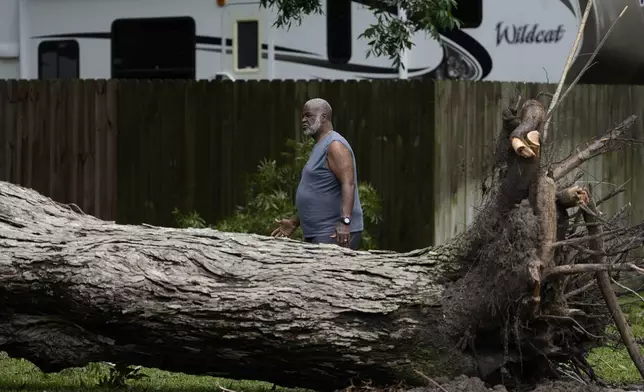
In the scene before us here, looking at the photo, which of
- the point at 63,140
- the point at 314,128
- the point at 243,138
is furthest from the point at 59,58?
the point at 314,128

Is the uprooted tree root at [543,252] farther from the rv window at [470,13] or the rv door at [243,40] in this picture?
the rv door at [243,40]

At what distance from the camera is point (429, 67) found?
15.0m

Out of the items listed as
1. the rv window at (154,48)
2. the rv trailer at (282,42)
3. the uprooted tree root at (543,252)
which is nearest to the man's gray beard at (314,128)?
the uprooted tree root at (543,252)

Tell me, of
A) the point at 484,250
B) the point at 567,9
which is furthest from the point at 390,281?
the point at 567,9

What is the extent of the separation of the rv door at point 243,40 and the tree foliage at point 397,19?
6.36ft

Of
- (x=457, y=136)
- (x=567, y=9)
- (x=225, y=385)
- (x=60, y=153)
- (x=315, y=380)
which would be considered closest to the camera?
(x=315, y=380)

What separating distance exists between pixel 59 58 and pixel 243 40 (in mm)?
2774

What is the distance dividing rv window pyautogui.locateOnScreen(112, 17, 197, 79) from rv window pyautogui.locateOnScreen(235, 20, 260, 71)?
63 cm

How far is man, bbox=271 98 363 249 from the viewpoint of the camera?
818 cm

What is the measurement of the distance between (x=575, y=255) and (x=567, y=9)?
8.29m

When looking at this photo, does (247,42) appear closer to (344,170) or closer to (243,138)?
(243,138)

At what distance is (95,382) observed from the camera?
809 centimetres

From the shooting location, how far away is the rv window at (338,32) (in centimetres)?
1512

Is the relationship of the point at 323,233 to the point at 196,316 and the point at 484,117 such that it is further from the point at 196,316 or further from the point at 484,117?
the point at 484,117
